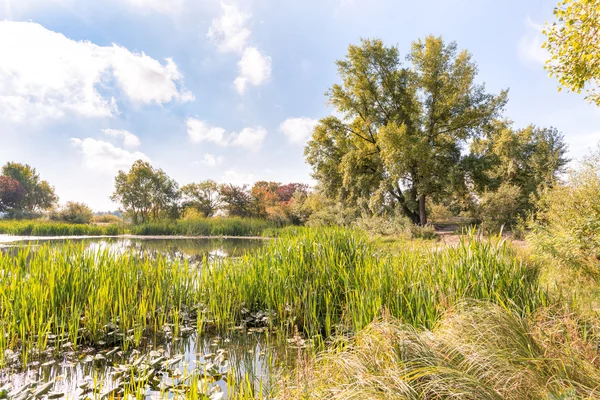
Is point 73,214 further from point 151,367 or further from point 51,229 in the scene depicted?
point 151,367

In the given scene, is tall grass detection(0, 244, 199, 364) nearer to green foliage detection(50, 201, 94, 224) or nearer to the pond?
the pond

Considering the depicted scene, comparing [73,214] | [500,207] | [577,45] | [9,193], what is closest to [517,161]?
[500,207]

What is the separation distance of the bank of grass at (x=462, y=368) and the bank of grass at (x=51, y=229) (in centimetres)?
2354

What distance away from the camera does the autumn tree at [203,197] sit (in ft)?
92.6

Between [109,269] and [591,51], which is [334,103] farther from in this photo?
[109,269]

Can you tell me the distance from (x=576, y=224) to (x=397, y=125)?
11.4 meters

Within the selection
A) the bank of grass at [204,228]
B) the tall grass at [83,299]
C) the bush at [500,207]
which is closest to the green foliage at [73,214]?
the bank of grass at [204,228]

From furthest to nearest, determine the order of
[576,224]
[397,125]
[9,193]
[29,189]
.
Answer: [29,189]
[9,193]
[397,125]
[576,224]

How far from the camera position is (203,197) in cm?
2869

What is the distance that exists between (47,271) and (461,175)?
1495 cm

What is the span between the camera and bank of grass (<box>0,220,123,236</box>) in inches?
765

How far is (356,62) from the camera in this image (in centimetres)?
1678

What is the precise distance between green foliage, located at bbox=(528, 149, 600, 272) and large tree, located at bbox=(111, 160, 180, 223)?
25.8m

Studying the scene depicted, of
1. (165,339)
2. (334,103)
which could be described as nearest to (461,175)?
(334,103)
